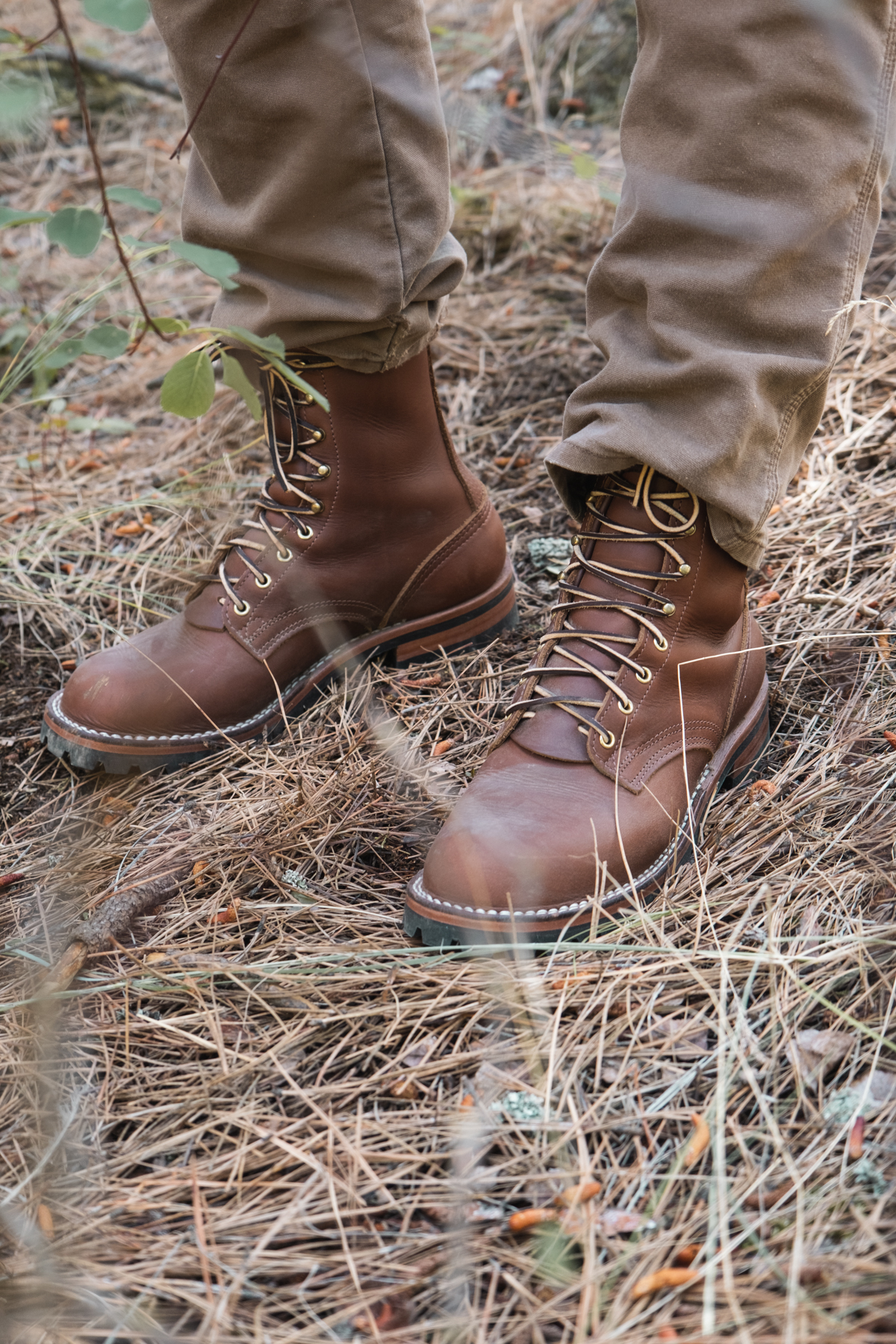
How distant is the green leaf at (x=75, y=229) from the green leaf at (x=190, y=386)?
0.53ft

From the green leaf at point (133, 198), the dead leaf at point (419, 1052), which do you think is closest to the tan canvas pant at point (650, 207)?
the green leaf at point (133, 198)

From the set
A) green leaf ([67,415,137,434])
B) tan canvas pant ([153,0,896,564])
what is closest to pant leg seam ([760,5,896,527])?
tan canvas pant ([153,0,896,564])

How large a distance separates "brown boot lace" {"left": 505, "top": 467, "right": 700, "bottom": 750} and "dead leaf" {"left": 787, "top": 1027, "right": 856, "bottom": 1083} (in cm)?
38

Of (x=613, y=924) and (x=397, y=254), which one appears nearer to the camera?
(x=613, y=924)

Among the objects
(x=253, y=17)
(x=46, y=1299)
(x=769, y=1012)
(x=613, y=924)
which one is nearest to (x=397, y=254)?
(x=253, y=17)

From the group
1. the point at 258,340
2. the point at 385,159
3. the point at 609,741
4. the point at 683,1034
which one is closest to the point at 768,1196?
the point at 683,1034

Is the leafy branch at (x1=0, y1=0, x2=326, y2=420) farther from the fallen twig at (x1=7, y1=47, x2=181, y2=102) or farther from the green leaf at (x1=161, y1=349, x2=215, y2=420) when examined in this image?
the fallen twig at (x1=7, y1=47, x2=181, y2=102)

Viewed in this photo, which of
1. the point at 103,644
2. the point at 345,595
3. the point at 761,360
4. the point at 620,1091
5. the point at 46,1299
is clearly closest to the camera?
the point at 46,1299

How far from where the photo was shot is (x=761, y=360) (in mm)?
1045

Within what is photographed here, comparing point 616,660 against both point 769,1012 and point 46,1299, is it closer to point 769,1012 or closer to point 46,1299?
point 769,1012

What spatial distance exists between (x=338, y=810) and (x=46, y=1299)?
653mm

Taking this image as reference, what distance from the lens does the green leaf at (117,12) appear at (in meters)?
0.81

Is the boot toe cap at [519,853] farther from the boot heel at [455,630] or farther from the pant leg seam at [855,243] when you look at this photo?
the boot heel at [455,630]

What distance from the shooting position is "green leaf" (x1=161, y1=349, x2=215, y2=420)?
3.62ft
